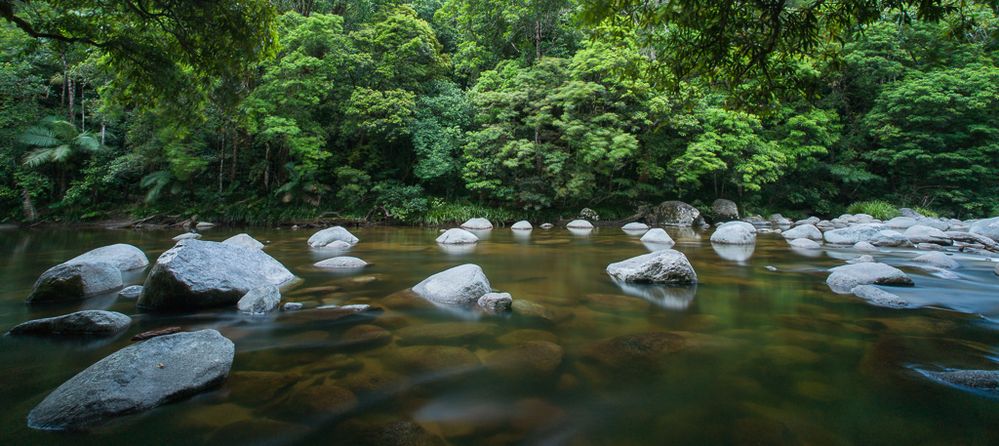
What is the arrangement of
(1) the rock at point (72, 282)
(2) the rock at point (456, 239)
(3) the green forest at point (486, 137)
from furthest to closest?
(3) the green forest at point (486, 137) < (2) the rock at point (456, 239) < (1) the rock at point (72, 282)

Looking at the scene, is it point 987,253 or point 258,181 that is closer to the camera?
point 987,253

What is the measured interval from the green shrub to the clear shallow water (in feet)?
59.0

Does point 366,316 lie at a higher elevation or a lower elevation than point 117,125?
lower

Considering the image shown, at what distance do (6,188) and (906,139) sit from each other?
41644 mm

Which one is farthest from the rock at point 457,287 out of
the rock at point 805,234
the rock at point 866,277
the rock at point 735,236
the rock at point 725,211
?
the rock at point 725,211

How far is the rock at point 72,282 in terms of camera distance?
4.64 metres

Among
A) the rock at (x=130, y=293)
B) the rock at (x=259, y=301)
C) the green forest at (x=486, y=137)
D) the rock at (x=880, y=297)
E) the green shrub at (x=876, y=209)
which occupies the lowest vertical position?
the rock at (x=130, y=293)

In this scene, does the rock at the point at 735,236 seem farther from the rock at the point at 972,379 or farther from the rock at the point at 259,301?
the rock at the point at 259,301

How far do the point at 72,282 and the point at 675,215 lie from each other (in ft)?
62.7

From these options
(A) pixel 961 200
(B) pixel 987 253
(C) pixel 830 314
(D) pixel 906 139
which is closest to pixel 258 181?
(C) pixel 830 314

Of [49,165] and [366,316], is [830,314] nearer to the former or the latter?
[366,316]

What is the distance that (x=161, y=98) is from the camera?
4.88 meters

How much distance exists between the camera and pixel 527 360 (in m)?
3.14

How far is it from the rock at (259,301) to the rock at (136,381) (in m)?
1.57
